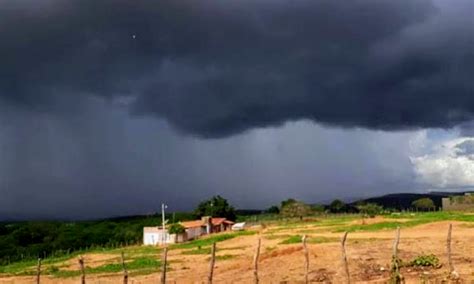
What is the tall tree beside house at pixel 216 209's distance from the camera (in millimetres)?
118363

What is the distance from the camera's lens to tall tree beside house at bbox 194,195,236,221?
388 ft

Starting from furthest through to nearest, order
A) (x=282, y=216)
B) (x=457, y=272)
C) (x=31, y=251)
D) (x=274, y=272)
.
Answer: (x=282, y=216)
(x=31, y=251)
(x=274, y=272)
(x=457, y=272)

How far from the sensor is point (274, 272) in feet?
98.3

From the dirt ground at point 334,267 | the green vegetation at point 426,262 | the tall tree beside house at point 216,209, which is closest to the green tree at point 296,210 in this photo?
the tall tree beside house at point 216,209

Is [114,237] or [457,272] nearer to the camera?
[457,272]

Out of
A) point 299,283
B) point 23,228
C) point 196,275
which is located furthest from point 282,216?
point 299,283

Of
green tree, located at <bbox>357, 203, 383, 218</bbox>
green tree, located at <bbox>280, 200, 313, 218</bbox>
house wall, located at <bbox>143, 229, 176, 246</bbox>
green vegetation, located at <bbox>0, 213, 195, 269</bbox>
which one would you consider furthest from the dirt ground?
green tree, located at <bbox>280, 200, 313, 218</bbox>

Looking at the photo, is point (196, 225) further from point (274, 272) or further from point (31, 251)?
point (274, 272)

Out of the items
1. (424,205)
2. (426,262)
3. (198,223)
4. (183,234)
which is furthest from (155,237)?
(424,205)

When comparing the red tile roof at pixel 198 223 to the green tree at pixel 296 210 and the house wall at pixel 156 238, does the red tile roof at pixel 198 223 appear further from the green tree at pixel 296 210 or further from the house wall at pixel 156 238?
the green tree at pixel 296 210

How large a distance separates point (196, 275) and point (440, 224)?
3310 centimetres

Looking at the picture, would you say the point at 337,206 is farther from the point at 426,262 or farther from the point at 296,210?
the point at 426,262

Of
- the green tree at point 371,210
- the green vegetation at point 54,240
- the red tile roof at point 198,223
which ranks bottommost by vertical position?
the green vegetation at point 54,240

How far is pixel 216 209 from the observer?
389ft
